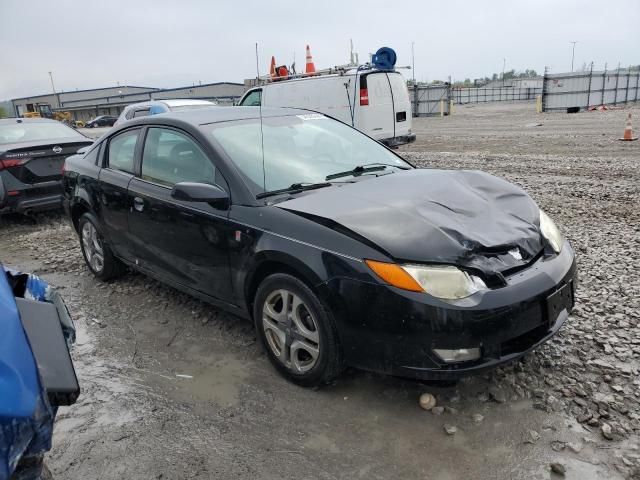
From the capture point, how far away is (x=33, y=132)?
25.9ft

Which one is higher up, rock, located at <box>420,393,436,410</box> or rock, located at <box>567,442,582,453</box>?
rock, located at <box>420,393,436,410</box>

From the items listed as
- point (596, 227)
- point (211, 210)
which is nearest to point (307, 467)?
point (211, 210)

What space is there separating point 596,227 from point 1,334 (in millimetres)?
5902

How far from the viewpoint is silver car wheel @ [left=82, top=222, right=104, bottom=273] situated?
4.95m

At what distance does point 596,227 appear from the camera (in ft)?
18.9

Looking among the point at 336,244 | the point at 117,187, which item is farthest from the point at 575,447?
the point at 117,187

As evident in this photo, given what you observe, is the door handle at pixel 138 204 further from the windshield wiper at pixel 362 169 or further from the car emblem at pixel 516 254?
the car emblem at pixel 516 254

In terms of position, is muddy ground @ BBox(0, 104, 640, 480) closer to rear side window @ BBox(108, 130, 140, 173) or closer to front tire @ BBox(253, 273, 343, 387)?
front tire @ BBox(253, 273, 343, 387)

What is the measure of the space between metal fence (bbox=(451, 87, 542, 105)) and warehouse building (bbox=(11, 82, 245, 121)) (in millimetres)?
22445

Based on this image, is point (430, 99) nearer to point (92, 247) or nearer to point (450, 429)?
point (92, 247)

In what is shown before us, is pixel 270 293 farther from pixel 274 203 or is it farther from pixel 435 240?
pixel 435 240

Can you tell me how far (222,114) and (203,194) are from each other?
111 centimetres

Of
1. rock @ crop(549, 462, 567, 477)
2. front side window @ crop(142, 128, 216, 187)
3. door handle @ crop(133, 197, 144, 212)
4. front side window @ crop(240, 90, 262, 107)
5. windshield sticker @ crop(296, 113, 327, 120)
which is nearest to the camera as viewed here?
rock @ crop(549, 462, 567, 477)

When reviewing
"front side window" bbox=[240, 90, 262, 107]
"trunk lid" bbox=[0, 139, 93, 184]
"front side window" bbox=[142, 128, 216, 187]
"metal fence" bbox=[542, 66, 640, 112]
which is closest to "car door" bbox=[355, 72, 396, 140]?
"front side window" bbox=[240, 90, 262, 107]
